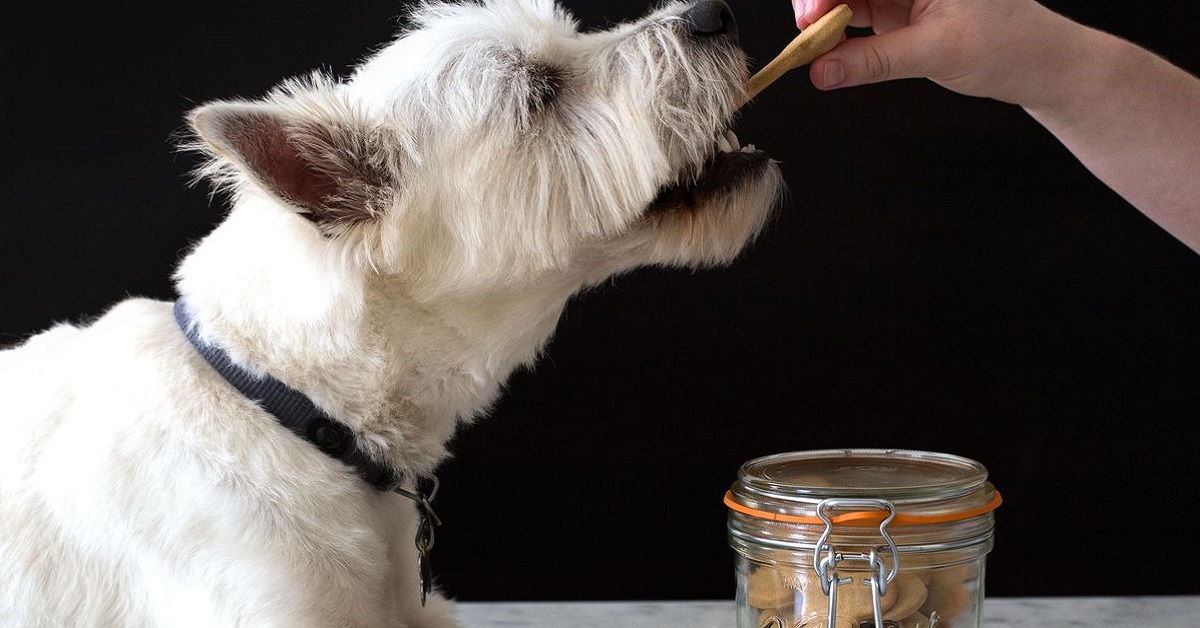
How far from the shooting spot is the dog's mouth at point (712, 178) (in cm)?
141

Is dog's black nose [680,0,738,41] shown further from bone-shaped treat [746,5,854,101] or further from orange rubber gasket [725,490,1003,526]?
orange rubber gasket [725,490,1003,526]

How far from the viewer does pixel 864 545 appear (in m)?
1.15

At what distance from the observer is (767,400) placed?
2.09 m

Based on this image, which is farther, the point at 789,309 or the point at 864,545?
the point at 789,309

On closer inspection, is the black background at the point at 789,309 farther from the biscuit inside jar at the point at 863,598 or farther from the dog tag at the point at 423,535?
the biscuit inside jar at the point at 863,598

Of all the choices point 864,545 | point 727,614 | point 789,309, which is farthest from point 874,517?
point 789,309

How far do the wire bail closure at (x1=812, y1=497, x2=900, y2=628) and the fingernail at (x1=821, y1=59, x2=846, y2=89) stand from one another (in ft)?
1.51

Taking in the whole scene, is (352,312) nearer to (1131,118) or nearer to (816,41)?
(816,41)

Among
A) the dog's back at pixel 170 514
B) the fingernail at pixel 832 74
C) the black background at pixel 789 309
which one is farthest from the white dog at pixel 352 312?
the black background at pixel 789 309

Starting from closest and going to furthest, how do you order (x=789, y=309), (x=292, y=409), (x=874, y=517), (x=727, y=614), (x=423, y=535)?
(x=874, y=517)
(x=292, y=409)
(x=423, y=535)
(x=727, y=614)
(x=789, y=309)

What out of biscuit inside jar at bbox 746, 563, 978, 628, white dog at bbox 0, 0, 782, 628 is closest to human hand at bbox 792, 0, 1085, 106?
white dog at bbox 0, 0, 782, 628

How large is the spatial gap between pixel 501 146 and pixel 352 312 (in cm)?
24

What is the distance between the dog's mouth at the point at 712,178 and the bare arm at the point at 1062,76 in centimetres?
14

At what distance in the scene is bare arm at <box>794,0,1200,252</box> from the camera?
132 cm
